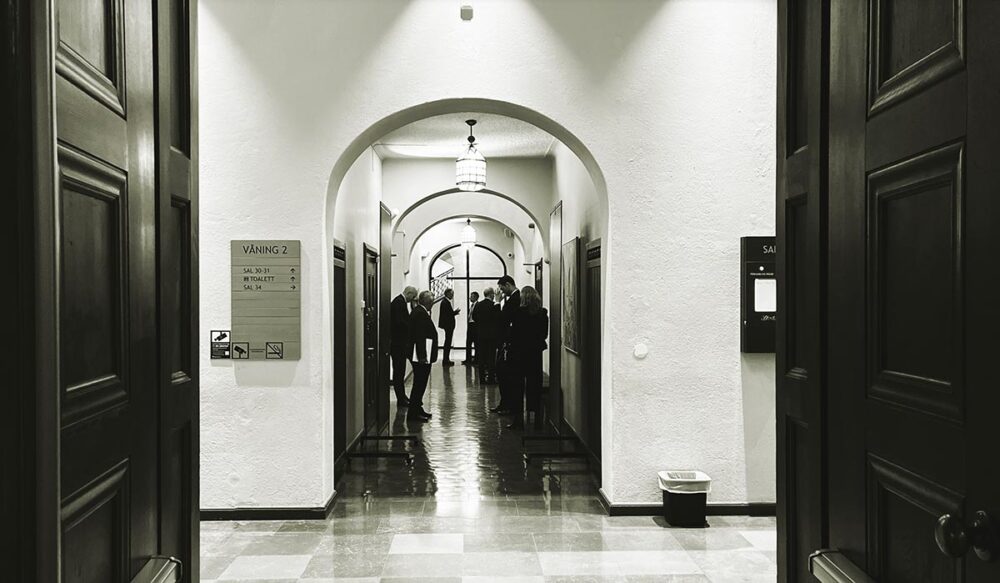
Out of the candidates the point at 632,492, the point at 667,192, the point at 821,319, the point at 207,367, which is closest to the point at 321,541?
the point at 207,367

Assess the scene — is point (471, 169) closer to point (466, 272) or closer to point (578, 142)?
point (578, 142)

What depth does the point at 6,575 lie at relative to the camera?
1281 millimetres

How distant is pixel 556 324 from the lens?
10281 mm

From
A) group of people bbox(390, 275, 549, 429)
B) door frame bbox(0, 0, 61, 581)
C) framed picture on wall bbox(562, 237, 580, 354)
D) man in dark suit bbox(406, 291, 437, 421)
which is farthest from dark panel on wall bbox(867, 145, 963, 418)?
man in dark suit bbox(406, 291, 437, 421)

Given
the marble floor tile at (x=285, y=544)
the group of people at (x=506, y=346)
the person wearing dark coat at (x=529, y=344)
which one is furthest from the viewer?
the group of people at (x=506, y=346)

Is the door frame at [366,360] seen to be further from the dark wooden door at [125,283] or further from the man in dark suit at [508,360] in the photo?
the dark wooden door at [125,283]

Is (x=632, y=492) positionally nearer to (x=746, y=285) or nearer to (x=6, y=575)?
(x=746, y=285)

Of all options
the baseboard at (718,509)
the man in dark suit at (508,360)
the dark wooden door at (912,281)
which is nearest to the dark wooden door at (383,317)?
the man in dark suit at (508,360)

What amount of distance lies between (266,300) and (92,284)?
12.7ft

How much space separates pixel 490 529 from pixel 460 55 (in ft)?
10.4

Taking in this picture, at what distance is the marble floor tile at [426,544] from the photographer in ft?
16.0

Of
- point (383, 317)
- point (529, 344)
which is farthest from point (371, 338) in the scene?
point (529, 344)

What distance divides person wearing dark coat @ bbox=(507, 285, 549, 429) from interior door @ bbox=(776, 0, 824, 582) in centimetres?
631

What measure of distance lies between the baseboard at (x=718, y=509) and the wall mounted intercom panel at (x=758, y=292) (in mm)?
1087
